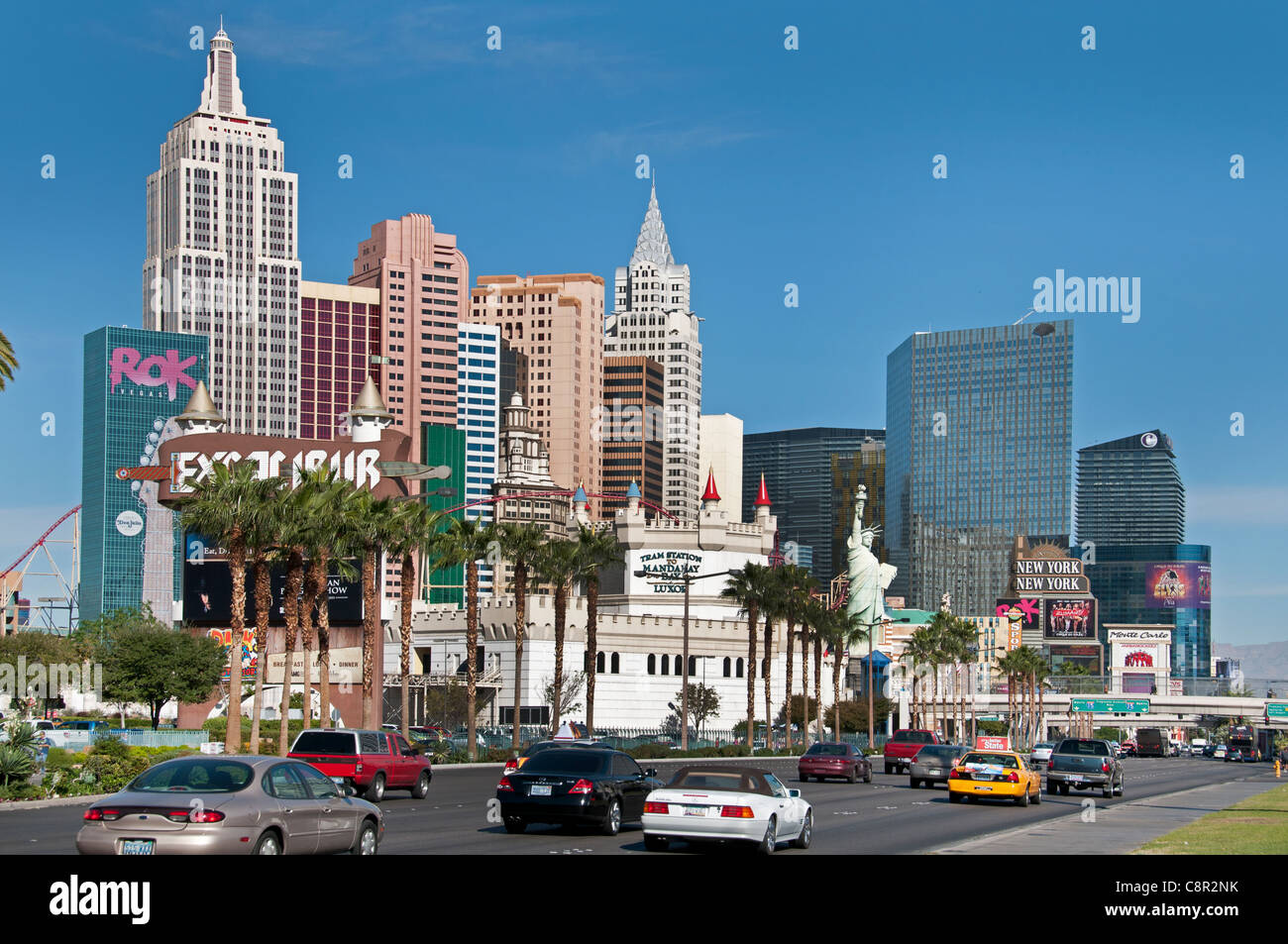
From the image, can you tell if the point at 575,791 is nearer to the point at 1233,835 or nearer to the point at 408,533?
the point at 1233,835

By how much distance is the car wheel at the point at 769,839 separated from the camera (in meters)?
23.1

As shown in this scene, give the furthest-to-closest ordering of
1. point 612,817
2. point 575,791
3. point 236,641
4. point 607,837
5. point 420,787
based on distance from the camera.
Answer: point 236,641, point 420,787, point 612,817, point 607,837, point 575,791

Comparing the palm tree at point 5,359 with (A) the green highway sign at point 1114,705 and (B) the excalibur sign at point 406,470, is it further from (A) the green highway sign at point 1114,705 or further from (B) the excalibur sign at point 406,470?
(A) the green highway sign at point 1114,705

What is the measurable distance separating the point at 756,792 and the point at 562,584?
5225cm

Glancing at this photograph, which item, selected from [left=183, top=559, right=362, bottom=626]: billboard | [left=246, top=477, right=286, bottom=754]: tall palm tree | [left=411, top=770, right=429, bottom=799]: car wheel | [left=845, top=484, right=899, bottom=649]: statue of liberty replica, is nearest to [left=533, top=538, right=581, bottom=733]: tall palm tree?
[left=183, top=559, right=362, bottom=626]: billboard

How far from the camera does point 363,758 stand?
34844 mm

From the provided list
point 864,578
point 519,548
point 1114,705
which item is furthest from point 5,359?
point 1114,705

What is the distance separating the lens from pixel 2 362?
40.5 meters

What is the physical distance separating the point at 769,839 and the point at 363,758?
46.5 ft

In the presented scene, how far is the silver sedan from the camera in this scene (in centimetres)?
1652

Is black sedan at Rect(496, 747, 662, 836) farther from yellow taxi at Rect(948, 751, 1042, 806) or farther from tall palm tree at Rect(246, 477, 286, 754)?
tall palm tree at Rect(246, 477, 286, 754)

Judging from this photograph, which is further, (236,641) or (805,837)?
(236,641)

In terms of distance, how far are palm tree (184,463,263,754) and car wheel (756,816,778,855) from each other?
3075 cm
